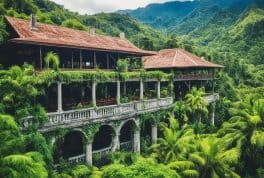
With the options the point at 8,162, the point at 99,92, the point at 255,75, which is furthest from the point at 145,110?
the point at 255,75

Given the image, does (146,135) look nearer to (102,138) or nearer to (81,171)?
(102,138)

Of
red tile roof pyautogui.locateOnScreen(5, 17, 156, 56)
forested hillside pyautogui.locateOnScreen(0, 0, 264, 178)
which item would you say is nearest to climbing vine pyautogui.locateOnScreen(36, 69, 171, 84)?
forested hillside pyautogui.locateOnScreen(0, 0, 264, 178)

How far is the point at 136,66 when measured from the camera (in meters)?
35.8

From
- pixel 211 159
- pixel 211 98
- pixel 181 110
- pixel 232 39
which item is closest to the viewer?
pixel 211 159

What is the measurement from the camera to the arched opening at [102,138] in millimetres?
31766

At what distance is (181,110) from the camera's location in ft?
118

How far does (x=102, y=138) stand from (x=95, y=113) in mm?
7324

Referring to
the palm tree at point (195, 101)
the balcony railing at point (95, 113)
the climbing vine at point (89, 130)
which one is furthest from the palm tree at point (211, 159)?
the palm tree at point (195, 101)

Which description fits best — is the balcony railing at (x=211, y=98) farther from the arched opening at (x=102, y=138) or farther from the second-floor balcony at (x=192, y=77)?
the arched opening at (x=102, y=138)

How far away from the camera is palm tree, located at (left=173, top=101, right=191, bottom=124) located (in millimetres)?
35594

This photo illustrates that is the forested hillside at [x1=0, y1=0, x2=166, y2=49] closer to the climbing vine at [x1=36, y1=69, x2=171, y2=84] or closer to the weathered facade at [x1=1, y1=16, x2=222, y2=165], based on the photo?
the weathered facade at [x1=1, y1=16, x2=222, y2=165]

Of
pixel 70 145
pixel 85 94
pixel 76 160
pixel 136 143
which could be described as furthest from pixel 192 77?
pixel 76 160

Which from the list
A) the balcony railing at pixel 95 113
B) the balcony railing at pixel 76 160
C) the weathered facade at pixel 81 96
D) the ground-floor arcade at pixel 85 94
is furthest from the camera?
the ground-floor arcade at pixel 85 94

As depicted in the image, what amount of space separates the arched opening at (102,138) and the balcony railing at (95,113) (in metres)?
3.58
